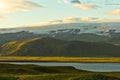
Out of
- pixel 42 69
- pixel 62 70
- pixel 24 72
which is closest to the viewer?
pixel 24 72

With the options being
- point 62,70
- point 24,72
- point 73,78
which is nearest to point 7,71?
point 24,72

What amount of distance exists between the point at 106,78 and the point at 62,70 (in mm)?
44569

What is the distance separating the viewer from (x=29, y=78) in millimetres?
66812

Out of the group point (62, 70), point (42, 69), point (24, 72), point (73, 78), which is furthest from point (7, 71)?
point (73, 78)

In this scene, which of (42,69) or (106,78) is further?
(42,69)

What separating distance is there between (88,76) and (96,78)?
60.1 inches

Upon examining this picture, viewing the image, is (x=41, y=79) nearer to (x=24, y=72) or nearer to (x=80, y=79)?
(x=80, y=79)

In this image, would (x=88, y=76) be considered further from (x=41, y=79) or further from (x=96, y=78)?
(x=41, y=79)

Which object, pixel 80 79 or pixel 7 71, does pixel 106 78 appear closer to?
pixel 80 79

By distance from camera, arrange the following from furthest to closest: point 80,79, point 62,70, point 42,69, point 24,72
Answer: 1. point 62,70
2. point 42,69
3. point 24,72
4. point 80,79

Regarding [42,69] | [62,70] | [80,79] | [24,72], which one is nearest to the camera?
[80,79]

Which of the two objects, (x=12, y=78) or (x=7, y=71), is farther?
(x=7, y=71)

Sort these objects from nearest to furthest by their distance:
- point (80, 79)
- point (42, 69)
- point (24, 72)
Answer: point (80, 79), point (24, 72), point (42, 69)

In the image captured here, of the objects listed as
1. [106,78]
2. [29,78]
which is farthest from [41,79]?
[106,78]
